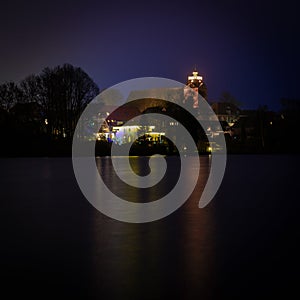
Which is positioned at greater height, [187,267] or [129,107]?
[129,107]

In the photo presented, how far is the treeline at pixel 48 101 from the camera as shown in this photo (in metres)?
50.3

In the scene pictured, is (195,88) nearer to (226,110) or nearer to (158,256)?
(226,110)

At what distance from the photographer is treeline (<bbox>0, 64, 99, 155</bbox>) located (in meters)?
50.3

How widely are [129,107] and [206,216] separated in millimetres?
88278

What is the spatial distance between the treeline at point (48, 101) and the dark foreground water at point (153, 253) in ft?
134

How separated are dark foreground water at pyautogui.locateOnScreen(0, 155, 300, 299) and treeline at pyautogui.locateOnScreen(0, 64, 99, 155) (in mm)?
40989

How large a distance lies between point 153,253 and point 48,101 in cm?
4874

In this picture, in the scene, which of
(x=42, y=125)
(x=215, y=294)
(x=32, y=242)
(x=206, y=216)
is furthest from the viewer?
(x=42, y=125)

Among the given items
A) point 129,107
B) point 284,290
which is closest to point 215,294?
point 284,290

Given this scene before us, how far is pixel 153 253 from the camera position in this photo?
18.0 feet

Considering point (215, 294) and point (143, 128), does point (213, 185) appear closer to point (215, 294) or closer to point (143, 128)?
point (215, 294)

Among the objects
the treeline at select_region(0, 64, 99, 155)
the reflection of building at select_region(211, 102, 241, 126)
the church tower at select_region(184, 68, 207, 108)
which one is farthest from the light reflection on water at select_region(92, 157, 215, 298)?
the reflection of building at select_region(211, 102, 241, 126)

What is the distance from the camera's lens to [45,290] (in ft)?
13.3

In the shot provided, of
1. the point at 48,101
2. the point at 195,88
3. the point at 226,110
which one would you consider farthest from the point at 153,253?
the point at 226,110
